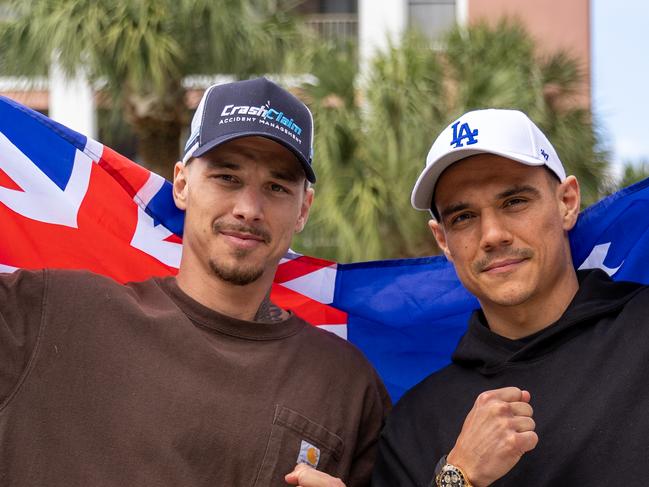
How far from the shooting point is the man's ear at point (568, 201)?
303cm

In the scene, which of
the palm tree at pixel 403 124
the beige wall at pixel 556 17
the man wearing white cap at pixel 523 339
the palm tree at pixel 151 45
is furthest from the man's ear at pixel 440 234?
the beige wall at pixel 556 17

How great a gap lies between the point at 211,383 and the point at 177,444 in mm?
199

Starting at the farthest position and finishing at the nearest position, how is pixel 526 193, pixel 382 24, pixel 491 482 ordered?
pixel 382 24
pixel 526 193
pixel 491 482

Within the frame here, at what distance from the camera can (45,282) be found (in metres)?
2.77

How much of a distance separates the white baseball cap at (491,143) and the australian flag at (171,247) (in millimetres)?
374

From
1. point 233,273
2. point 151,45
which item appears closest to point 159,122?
point 151,45

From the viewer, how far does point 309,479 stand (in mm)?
2600

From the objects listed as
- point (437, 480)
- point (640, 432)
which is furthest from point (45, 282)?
point (640, 432)

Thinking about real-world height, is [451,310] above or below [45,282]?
below

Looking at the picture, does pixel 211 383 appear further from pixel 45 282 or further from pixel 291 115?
pixel 291 115

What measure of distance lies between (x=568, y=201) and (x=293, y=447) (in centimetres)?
110

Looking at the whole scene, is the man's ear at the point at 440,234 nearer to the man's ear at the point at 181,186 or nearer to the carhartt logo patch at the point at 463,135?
the carhartt logo patch at the point at 463,135

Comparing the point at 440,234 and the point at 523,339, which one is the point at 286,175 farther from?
the point at 523,339

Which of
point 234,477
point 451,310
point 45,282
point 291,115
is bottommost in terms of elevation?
point 234,477
